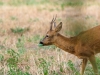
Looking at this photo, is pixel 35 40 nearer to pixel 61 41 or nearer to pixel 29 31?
pixel 29 31

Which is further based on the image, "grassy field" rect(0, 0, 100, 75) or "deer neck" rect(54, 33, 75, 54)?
"deer neck" rect(54, 33, 75, 54)

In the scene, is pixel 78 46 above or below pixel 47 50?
above

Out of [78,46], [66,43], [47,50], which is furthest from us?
[47,50]

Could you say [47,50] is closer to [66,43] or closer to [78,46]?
[66,43]

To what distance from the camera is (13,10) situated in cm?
1911

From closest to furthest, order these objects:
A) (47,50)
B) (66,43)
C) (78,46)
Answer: (78,46)
(66,43)
(47,50)

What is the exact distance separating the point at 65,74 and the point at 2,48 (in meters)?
3.26

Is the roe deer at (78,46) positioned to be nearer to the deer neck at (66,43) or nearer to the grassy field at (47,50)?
the deer neck at (66,43)

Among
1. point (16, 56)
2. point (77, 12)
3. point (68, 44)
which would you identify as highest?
point (77, 12)

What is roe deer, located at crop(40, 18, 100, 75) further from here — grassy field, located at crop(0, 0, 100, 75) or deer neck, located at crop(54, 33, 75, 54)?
grassy field, located at crop(0, 0, 100, 75)

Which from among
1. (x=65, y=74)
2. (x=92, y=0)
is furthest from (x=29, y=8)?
(x=92, y=0)

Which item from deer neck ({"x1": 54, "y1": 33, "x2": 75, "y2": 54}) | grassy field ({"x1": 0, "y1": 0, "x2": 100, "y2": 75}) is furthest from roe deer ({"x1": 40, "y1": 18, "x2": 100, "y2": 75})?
grassy field ({"x1": 0, "y1": 0, "x2": 100, "y2": 75})

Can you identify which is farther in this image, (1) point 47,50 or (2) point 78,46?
(1) point 47,50

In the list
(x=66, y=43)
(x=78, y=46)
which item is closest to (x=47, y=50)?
(x=66, y=43)
